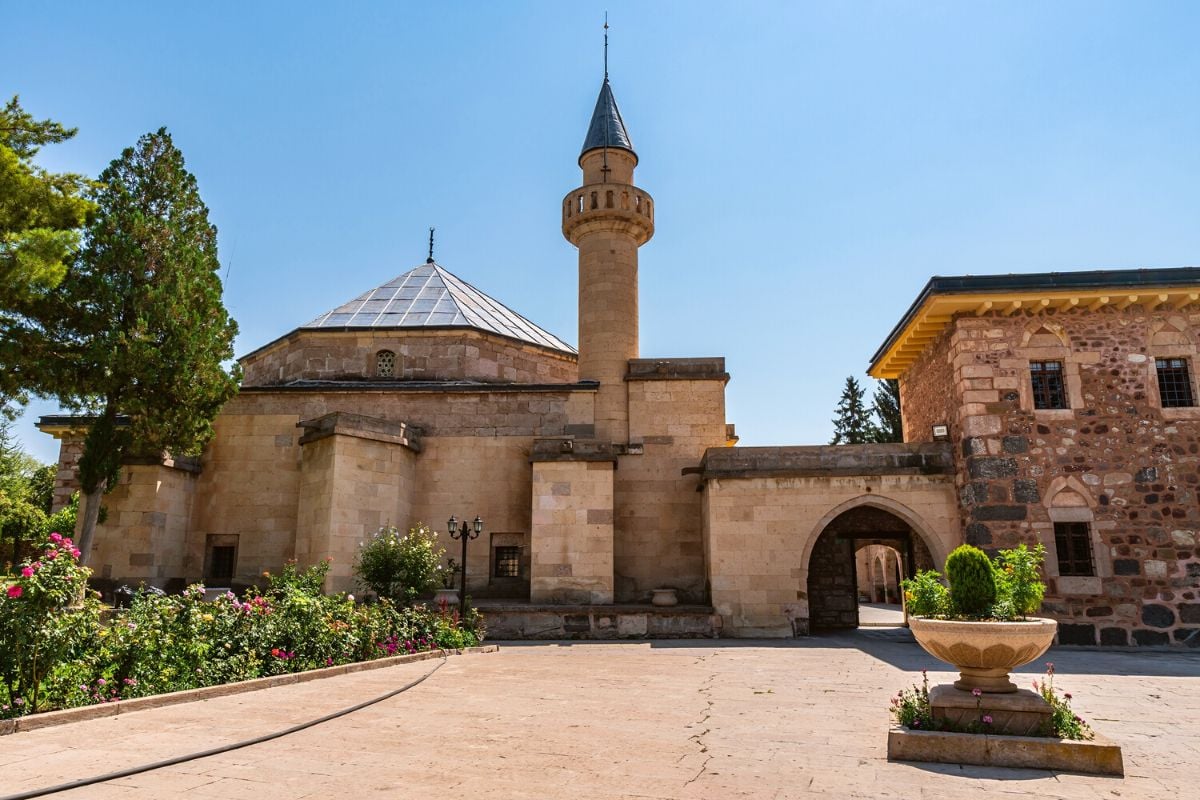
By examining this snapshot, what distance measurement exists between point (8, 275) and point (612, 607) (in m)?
12.4

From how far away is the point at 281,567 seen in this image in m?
16.6

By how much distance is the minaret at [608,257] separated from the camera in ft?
58.1

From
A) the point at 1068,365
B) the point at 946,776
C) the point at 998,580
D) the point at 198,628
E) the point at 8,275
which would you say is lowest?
the point at 946,776

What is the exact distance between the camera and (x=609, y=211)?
18328 millimetres

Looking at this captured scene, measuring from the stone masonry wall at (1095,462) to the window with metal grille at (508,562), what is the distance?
371 inches

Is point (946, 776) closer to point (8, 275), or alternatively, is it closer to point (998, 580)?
point (998, 580)

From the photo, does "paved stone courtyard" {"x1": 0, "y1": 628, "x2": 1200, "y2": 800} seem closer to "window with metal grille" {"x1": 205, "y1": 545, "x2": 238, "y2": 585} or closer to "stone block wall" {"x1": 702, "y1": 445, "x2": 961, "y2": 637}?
"stone block wall" {"x1": 702, "y1": 445, "x2": 961, "y2": 637}

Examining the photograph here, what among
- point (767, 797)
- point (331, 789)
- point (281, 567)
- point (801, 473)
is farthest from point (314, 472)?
point (767, 797)

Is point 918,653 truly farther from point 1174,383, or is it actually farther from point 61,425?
point 61,425

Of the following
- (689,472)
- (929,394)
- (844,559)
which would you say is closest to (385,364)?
(689,472)

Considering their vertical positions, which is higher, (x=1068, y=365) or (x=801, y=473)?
(x=1068, y=365)

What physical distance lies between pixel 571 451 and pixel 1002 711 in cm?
1101

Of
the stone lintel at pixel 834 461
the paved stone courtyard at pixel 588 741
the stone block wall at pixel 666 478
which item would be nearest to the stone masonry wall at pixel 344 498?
the stone block wall at pixel 666 478

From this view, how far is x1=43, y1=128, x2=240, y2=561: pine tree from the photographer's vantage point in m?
14.2
